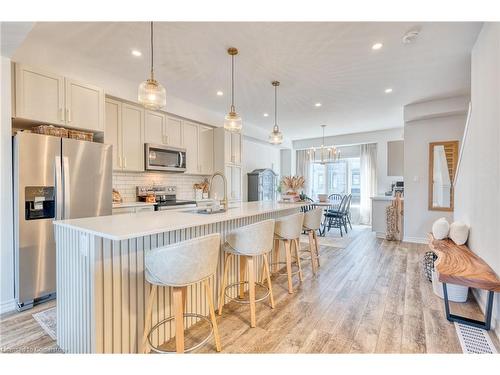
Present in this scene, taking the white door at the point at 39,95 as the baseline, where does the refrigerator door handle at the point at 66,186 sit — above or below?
below

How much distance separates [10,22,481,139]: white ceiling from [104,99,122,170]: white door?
0.47m

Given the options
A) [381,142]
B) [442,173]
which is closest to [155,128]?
[442,173]

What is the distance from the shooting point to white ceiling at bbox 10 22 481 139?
2.49 m

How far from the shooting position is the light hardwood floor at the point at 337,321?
185 cm

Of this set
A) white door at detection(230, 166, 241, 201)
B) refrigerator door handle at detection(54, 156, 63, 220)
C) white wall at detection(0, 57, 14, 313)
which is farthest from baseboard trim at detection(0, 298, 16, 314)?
white door at detection(230, 166, 241, 201)

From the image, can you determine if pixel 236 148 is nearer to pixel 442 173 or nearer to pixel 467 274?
pixel 442 173

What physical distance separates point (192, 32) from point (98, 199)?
2141 mm

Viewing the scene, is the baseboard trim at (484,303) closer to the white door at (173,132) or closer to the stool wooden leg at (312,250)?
the stool wooden leg at (312,250)

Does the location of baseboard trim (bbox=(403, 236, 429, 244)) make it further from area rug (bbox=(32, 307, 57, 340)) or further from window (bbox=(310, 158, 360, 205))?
area rug (bbox=(32, 307, 57, 340))

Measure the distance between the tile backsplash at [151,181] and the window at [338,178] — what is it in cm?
485

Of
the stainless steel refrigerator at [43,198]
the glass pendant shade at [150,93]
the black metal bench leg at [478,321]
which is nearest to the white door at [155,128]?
the stainless steel refrigerator at [43,198]

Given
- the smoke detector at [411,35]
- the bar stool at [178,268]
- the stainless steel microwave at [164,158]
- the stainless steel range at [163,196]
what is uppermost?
the smoke detector at [411,35]

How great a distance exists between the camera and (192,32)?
252cm
